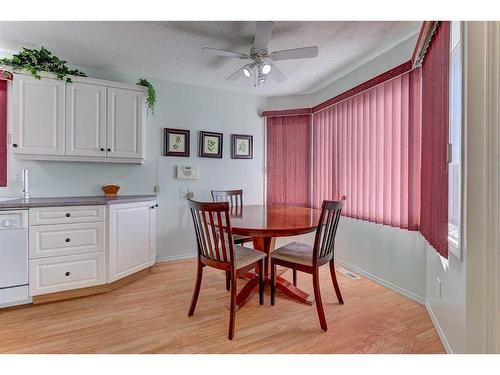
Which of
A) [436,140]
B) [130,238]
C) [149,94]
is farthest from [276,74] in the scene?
[130,238]

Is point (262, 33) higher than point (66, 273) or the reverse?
higher

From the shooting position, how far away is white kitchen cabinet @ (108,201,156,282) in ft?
7.22

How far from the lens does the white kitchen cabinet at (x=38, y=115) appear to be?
2158mm

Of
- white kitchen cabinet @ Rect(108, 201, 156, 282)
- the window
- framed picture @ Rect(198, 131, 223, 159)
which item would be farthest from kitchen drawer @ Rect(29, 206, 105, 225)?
the window

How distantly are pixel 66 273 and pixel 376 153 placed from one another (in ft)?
10.3

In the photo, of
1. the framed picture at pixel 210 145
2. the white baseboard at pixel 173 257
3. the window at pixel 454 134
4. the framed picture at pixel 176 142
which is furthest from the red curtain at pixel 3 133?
the window at pixel 454 134

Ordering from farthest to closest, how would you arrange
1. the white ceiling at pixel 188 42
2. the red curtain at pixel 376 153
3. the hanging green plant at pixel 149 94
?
the hanging green plant at pixel 149 94 → the red curtain at pixel 376 153 → the white ceiling at pixel 188 42

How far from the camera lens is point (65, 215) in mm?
2023

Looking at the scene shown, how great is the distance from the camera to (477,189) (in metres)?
0.95

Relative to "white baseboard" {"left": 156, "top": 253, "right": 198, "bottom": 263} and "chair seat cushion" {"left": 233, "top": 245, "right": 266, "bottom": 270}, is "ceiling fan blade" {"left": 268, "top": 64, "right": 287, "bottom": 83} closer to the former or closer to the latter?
"chair seat cushion" {"left": 233, "top": 245, "right": 266, "bottom": 270}

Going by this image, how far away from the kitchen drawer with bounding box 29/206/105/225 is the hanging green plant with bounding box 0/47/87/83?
1.27m

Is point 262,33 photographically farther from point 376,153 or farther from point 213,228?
point 376,153

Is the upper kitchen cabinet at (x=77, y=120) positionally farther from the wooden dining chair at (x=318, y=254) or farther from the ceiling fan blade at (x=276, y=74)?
the wooden dining chair at (x=318, y=254)
